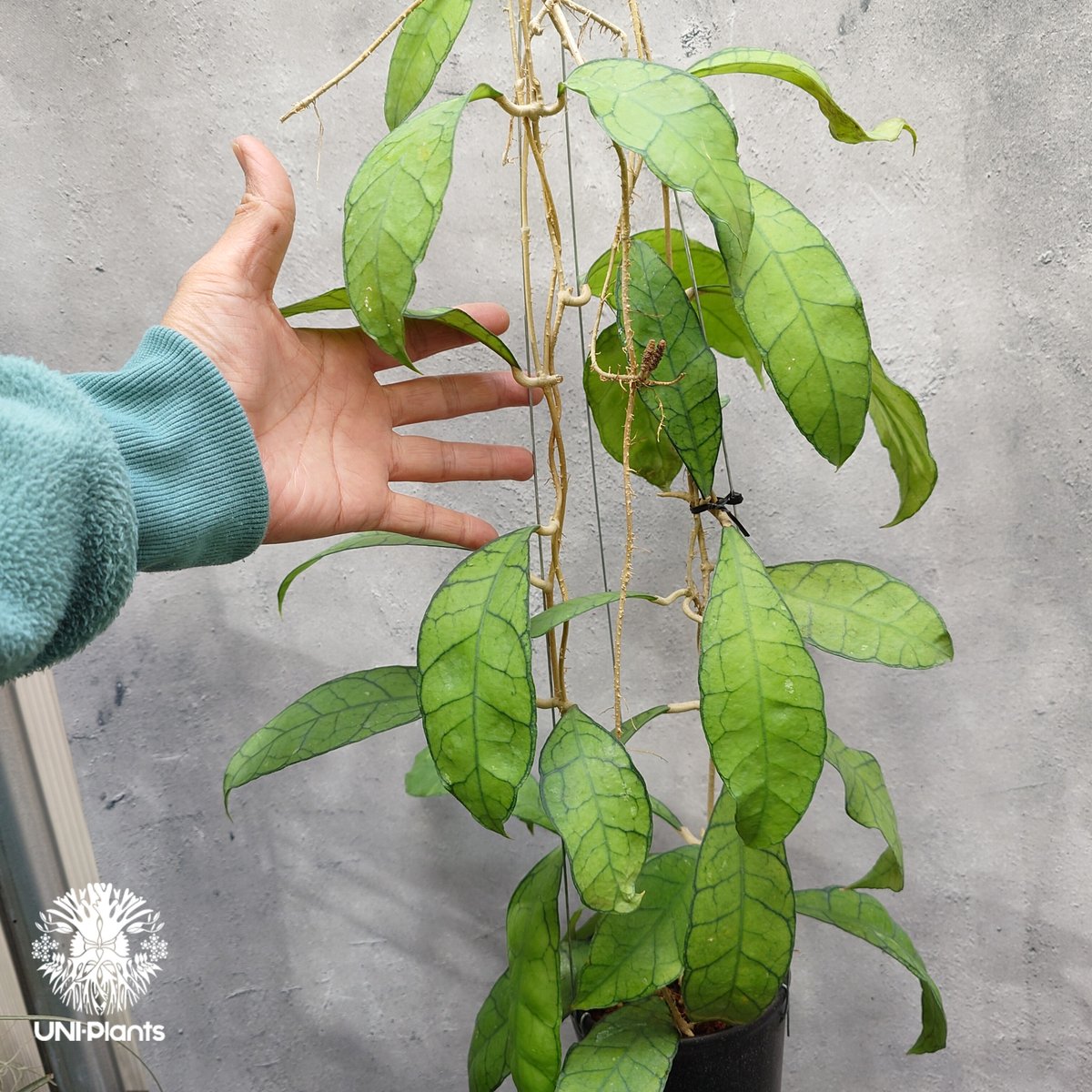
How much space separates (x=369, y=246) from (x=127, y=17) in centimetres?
65

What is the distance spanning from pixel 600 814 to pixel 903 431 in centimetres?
41

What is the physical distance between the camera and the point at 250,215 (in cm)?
81

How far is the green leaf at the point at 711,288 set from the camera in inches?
34.6

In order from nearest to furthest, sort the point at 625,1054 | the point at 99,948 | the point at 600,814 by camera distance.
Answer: the point at 600,814 → the point at 625,1054 → the point at 99,948

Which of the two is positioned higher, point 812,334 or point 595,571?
point 812,334

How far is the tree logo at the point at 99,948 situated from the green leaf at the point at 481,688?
75cm

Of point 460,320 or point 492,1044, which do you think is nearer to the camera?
point 460,320

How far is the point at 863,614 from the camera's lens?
2.67ft

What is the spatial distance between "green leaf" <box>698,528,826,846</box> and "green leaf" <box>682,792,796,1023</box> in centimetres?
9

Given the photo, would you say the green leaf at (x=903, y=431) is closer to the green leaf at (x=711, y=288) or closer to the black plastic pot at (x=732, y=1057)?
the green leaf at (x=711, y=288)

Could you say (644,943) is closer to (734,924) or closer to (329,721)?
(734,924)

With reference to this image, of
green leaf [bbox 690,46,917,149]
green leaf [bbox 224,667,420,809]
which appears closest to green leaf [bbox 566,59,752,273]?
green leaf [bbox 690,46,917,149]

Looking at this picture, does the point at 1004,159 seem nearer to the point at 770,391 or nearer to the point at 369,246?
the point at 770,391

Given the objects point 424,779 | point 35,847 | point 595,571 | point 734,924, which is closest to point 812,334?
point 734,924
